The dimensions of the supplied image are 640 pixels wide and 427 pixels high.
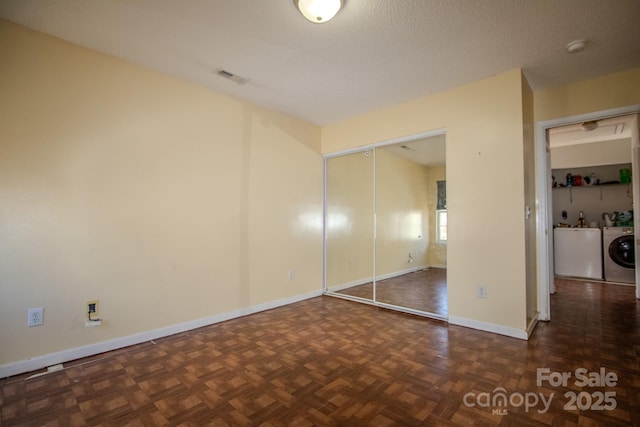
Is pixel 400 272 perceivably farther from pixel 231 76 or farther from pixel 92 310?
pixel 92 310

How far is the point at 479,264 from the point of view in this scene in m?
2.85

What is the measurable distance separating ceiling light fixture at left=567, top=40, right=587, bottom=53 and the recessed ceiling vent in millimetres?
2735

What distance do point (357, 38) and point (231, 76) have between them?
1263mm

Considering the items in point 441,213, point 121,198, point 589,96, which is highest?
point 589,96

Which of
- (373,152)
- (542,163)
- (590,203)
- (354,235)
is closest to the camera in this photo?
(542,163)

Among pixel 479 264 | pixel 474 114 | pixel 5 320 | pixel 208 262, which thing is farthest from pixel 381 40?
pixel 5 320

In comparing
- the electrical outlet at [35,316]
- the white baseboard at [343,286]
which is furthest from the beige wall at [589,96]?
the electrical outlet at [35,316]

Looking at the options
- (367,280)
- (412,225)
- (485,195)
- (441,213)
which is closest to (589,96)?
(485,195)

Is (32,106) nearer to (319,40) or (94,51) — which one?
(94,51)

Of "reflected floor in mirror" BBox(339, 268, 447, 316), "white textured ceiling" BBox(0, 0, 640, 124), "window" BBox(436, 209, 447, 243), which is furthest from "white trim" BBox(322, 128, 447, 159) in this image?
"reflected floor in mirror" BBox(339, 268, 447, 316)

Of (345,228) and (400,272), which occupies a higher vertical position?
(345,228)

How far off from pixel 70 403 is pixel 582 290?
5944 millimetres

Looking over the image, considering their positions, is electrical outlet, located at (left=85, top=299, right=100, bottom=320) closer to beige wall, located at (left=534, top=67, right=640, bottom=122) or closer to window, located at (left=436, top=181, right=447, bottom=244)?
window, located at (left=436, top=181, right=447, bottom=244)

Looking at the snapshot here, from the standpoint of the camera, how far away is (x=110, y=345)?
93.8 inches
